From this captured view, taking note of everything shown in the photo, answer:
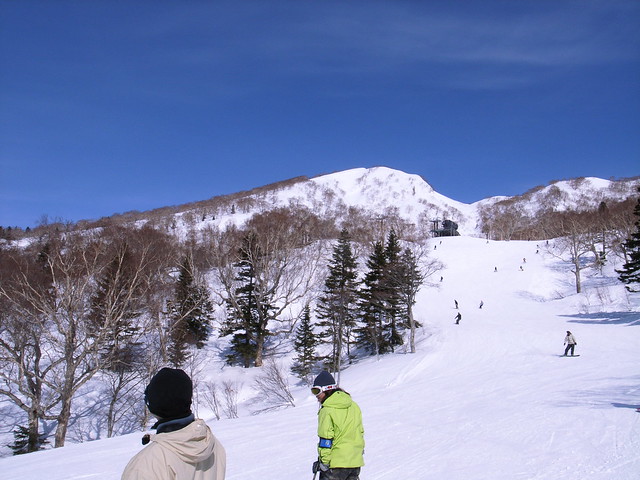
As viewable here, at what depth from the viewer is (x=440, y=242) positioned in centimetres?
8144

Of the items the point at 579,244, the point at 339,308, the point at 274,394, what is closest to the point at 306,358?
the point at 339,308

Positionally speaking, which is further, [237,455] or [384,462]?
[237,455]

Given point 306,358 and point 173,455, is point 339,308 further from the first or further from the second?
point 173,455

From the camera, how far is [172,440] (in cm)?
202

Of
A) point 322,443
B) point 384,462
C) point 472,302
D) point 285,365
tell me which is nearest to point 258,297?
point 285,365

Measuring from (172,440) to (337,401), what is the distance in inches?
110

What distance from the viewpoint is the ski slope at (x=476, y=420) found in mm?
7836

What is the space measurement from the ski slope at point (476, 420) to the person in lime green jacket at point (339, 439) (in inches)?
130

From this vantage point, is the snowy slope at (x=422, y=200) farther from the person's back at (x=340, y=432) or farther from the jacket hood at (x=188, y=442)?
the jacket hood at (x=188, y=442)

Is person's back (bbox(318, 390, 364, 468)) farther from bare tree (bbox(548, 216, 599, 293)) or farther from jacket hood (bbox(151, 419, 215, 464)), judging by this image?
bare tree (bbox(548, 216, 599, 293))

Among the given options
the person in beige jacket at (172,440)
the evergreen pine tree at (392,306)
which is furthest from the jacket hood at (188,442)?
the evergreen pine tree at (392,306)

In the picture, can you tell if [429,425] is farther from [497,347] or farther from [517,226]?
[517,226]

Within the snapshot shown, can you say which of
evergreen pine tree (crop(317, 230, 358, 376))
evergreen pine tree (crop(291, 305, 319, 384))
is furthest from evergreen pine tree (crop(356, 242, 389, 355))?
evergreen pine tree (crop(291, 305, 319, 384))

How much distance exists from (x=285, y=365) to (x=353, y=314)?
7.37 m
